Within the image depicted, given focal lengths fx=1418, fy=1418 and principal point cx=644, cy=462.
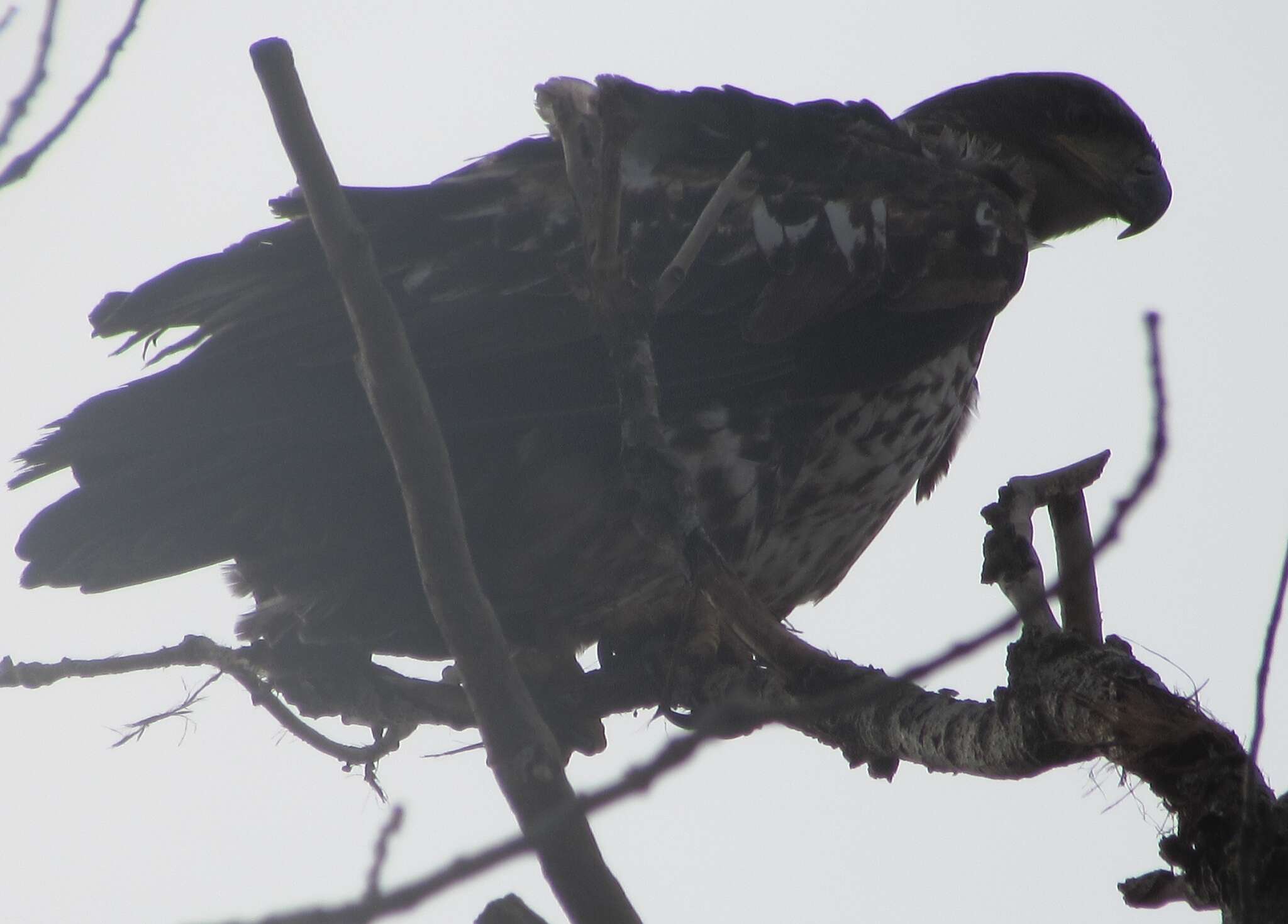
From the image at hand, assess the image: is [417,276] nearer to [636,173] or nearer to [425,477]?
[636,173]

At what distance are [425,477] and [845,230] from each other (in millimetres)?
1783

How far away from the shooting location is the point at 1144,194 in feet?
14.7

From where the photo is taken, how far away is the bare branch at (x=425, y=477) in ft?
6.31

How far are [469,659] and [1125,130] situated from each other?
3.29 metres

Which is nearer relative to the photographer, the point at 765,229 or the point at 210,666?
the point at 210,666

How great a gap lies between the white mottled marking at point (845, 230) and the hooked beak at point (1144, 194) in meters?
1.37

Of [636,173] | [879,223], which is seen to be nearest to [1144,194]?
[879,223]

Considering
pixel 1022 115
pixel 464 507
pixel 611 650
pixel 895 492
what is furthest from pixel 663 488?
pixel 1022 115

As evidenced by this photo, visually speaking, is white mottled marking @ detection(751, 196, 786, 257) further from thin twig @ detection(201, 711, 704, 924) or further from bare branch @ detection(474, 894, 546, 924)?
thin twig @ detection(201, 711, 704, 924)

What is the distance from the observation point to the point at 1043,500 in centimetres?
204

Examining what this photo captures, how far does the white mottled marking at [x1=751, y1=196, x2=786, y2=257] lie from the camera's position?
3418 mm

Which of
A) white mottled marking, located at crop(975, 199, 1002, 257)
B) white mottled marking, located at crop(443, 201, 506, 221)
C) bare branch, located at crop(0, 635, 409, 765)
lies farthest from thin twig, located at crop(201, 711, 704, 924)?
white mottled marking, located at crop(975, 199, 1002, 257)

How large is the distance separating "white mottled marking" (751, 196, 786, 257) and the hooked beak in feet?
5.11

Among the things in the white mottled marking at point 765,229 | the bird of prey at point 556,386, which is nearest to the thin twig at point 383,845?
the bird of prey at point 556,386
